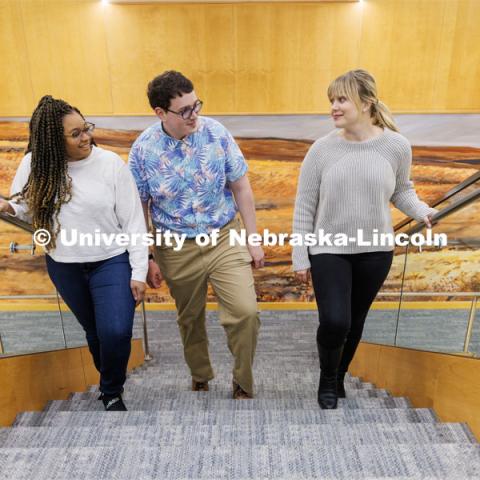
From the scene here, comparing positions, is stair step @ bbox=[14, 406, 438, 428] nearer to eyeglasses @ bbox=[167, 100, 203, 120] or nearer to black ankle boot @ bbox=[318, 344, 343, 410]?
black ankle boot @ bbox=[318, 344, 343, 410]

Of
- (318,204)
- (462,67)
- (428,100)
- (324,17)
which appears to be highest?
(324,17)

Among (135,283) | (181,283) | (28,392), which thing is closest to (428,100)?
(181,283)

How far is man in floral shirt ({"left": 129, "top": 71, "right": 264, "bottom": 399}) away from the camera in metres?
1.93

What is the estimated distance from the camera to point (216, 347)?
4.39 metres

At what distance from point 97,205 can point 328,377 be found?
A: 1.26 meters

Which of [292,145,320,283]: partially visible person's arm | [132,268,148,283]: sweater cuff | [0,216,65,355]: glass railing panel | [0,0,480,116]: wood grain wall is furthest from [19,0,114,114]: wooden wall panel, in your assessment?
[292,145,320,283]: partially visible person's arm

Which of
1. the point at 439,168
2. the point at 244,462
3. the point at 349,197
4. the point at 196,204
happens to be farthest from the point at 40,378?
the point at 439,168

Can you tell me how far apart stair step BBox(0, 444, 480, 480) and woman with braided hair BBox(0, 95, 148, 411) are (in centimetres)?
51

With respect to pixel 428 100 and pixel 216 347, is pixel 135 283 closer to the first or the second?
pixel 216 347

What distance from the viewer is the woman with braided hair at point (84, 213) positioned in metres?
1.72

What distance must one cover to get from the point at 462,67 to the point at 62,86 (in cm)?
384

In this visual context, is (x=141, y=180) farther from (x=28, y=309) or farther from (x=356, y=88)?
(x=28, y=309)

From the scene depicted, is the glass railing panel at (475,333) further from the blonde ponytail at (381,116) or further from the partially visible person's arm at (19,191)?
the partially visible person's arm at (19,191)

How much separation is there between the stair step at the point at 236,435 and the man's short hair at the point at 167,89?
51.4 inches
